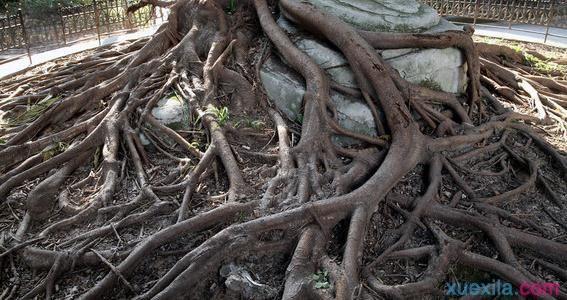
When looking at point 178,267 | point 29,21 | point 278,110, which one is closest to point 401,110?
point 278,110

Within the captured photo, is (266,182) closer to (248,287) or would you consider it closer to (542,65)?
(248,287)

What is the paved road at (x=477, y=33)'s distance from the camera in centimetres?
848

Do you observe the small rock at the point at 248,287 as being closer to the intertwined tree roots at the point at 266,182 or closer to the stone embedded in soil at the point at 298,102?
the intertwined tree roots at the point at 266,182

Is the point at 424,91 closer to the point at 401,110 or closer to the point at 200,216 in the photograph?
the point at 401,110

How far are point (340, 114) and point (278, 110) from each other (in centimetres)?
67

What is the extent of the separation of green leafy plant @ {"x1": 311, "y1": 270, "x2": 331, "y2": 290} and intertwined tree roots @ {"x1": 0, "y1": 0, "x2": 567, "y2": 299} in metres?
0.04

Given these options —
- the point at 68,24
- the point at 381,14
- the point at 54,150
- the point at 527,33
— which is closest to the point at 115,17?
the point at 68,24

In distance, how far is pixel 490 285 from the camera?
149 inches

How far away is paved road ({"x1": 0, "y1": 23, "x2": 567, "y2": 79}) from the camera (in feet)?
27.8

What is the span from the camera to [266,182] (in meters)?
4.33

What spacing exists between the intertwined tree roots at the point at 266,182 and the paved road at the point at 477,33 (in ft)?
8.21

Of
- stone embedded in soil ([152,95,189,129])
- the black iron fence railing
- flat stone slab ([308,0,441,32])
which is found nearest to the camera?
stone embedded in soil ([152,95,189,129])

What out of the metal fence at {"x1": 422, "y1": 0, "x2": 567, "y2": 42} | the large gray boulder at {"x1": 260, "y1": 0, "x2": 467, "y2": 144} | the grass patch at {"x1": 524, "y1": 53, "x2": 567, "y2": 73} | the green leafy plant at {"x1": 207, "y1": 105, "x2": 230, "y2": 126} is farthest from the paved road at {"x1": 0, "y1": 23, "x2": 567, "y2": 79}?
the large gray boulder at {"x1": 260, "y1": 0, "x2": 467, "y2": 144}

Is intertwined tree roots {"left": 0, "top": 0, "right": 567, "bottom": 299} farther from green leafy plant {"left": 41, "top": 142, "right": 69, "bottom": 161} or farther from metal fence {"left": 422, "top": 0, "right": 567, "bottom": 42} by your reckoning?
metal fence {"left": 422, "top": 0, "right": 567, "bottom": 42}
